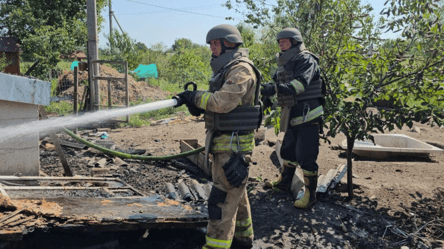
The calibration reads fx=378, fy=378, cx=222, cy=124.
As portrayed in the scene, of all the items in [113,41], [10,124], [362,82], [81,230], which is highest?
[113,41]

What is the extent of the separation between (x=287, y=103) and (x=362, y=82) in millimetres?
955

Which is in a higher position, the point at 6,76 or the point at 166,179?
the point at 6,76

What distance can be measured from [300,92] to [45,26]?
18080 mm

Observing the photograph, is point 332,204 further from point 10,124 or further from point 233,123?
point 10,124

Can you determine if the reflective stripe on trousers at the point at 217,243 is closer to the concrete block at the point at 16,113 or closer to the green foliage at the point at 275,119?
the green foliage at the point at 275,119

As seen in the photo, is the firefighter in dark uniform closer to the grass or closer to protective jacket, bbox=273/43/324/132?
protective jacket, bbox=273/43/324/132

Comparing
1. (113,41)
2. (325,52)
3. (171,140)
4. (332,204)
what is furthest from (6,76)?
(113,41)

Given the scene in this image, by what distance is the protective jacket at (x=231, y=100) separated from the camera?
335 centimetres

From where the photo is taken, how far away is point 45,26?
18969mm

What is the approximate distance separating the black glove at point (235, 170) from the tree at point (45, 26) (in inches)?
642

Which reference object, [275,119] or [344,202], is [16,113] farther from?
[344,202]

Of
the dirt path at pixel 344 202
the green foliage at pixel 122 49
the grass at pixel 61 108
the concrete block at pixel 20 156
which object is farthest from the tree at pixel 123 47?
the concrete block at pixel 20 156

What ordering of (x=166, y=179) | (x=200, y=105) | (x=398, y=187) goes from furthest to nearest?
(x=166, y=179) < (x=398, y=187) < (x=200, y=105)

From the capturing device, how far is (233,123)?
3535 millimetres
